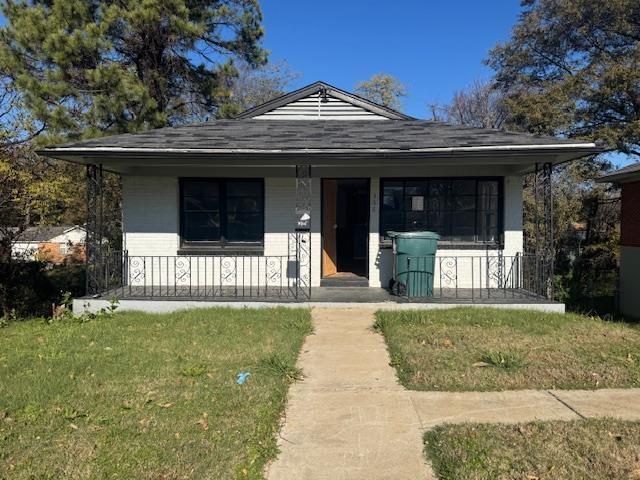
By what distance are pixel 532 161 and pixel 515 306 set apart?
2.56 m

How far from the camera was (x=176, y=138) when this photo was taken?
31.2 ft

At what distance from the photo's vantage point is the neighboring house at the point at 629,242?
12156 mm

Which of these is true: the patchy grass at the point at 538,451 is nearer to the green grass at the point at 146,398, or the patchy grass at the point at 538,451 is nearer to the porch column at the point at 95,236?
the green grass at the point at 146,398

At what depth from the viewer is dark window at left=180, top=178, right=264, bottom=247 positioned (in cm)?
1026

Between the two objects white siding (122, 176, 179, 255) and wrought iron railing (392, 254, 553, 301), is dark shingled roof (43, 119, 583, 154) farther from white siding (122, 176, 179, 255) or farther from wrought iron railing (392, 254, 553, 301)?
wrought iron railing (392, 254, 553, 301)

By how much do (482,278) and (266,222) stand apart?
4484 mm

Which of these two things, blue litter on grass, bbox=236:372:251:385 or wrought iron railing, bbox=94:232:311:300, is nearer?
blue litter on grass, bbox=236:372:251:385

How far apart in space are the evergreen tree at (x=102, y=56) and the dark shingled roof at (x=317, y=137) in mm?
5798

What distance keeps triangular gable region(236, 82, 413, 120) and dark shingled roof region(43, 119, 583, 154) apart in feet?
0.76

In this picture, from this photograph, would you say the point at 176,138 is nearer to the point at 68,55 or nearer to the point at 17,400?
the point at 17,400

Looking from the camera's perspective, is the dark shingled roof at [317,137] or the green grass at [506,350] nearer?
the green grass at [506,350]

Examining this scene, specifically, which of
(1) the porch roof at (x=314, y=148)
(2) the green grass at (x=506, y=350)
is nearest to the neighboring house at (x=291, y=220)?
(1) the porch roof at (x=314, y=148)

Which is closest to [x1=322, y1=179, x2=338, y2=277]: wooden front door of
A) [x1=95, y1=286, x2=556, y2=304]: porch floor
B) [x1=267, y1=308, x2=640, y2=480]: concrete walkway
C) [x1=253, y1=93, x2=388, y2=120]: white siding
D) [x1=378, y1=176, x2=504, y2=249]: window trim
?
[x1=95, y1=286, x2=556, y2=304]: porch floor

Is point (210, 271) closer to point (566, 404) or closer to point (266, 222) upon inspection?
point (266, 222)
